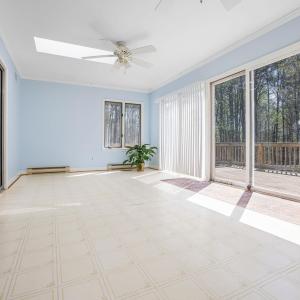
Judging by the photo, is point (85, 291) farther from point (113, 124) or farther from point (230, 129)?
point (113, 124)

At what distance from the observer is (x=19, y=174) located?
5840mm

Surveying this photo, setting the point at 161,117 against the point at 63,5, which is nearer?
the point at 63,5

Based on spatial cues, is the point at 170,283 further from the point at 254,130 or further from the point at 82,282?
the point at 254,130

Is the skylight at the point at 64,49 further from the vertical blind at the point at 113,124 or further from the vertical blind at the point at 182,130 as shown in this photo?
the vertical blind at the point at 113,124

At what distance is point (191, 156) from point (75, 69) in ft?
12.3

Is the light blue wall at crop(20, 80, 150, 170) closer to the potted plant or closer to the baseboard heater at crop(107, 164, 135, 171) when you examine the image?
the baseboard heater at crop(107, 164, 135, 171)

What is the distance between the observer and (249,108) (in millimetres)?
4023

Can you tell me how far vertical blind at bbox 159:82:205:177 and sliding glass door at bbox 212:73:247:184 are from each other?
39cm

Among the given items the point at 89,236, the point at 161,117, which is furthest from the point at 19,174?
the point at 89,236

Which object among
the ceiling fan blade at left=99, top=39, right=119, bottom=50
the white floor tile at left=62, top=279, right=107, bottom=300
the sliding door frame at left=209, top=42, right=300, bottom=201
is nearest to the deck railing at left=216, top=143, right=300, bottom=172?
the sliding door frame at left=209, top=42, right=300, bottom=201

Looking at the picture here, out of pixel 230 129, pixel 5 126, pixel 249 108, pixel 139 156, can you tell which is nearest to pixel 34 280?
pixel 5 126

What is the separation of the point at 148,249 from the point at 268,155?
3.27 m

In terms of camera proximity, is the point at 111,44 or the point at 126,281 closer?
the point at 126,281

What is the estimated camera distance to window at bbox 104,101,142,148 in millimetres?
7219
